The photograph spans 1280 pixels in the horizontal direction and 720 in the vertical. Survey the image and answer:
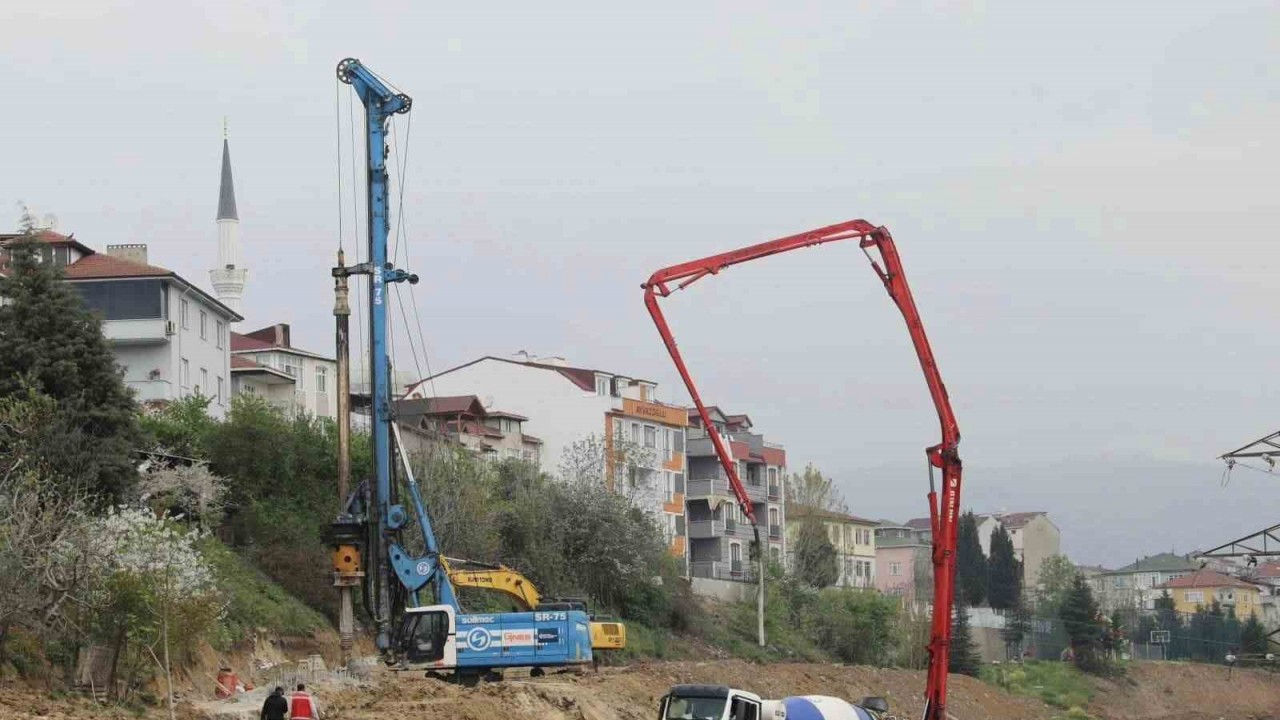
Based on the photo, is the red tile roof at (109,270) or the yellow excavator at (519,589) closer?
the yellow excavator at (519,589)

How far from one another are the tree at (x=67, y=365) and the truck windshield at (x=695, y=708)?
19165mm

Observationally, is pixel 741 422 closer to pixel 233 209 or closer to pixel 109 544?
pixel 233 209

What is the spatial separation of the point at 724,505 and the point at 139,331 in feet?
173

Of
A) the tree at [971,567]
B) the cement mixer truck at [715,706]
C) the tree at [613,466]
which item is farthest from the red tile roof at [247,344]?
the tree at [971,567]

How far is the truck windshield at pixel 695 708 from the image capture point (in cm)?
3416

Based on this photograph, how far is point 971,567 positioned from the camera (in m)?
170

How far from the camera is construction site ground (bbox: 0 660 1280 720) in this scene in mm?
37000

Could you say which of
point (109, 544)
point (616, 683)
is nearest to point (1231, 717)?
point (616, 683)

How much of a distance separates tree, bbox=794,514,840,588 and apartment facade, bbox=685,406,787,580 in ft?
7.66

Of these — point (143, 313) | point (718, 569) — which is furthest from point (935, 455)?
point (718, 569)

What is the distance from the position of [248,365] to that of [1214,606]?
115077mm

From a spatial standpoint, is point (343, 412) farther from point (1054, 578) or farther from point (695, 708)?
point (1054, 578)

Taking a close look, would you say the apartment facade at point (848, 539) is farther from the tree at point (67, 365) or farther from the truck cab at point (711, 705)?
the truck cab at point (711, 705)

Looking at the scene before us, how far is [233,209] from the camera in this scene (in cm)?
14512
